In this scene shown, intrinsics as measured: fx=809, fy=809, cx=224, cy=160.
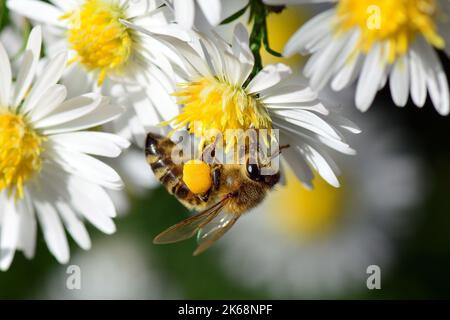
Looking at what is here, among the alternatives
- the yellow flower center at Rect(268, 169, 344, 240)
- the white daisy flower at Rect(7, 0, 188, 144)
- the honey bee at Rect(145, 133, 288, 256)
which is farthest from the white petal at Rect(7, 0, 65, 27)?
the yellow flower center at Rect(268, 169, 344, 240)

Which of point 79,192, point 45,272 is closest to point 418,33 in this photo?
point 79,192

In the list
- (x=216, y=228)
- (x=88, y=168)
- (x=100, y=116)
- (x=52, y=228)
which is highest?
(x=100, y=116)

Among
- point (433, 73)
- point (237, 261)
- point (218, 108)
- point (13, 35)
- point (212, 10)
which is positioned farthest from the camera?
point (237, 261)

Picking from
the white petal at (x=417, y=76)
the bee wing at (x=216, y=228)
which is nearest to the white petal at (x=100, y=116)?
the bee wing at (x=216, y=228)

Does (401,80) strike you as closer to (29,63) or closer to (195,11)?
(195,11)

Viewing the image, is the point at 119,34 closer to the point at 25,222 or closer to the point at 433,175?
the point at 25,222

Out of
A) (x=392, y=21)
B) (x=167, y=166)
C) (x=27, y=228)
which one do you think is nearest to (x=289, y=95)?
(x=392, y=21)

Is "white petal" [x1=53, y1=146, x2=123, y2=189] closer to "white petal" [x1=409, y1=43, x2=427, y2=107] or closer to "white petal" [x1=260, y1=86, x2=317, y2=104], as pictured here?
"white petal" [x1=260, y1=86, x2=317, y2=104]
